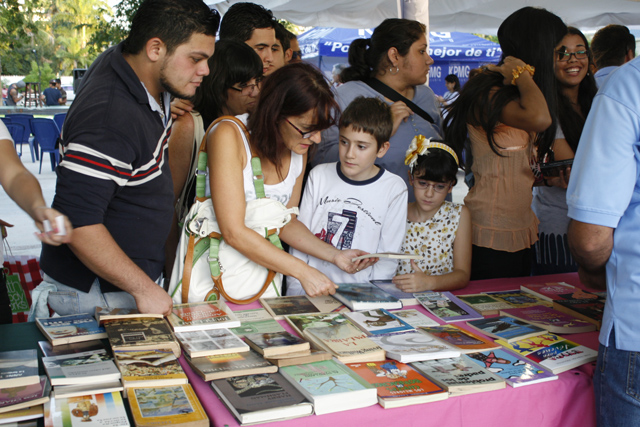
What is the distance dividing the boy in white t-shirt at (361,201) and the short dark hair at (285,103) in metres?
0.28

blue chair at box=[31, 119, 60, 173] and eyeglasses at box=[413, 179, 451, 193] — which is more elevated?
blue chair at box=[31, 119, 60, 173]

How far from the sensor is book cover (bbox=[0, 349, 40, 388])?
1207 mm

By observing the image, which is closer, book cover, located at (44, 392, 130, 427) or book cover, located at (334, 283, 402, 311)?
book cover, located at (44, 392, 130, 427)

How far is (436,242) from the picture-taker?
237 cm

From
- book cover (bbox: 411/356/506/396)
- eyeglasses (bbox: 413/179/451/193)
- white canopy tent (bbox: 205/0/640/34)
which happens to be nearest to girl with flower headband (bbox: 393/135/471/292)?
eyeglasses (bbox: 413/179/451/193)

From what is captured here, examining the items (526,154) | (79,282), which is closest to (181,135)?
(79,282)

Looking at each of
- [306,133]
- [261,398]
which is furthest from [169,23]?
[261,398]

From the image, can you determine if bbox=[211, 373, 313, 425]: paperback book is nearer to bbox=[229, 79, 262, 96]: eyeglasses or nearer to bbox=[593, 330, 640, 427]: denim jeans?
bbox=[593, 330, 640, 427]: denim jeans

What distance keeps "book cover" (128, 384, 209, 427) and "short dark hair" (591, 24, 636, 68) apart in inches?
150

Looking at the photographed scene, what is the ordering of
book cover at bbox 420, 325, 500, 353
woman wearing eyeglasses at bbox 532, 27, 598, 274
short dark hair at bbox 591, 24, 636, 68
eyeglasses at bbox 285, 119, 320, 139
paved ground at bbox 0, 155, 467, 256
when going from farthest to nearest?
1. paved ground at bbox 0, 155, 467, 256
2. short dark hair at bbox 591, 24, 636, 68
3. woman wearing eyeglasses at bbox 532, 27, 598, 274
4. eyeglasses at bbox 285, 119, 320, 139
5. book cover at bbox 420, 325, 500, 353

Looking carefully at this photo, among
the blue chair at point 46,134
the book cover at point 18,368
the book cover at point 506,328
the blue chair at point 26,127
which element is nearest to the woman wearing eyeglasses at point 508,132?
the book cover at point 506,328

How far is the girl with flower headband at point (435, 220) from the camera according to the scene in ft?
7.57

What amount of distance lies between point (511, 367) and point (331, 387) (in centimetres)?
53

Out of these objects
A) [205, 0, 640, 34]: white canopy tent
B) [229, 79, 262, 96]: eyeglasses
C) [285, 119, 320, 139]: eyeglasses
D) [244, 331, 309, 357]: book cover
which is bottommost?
[244, 331, 309, 357]: book cover
